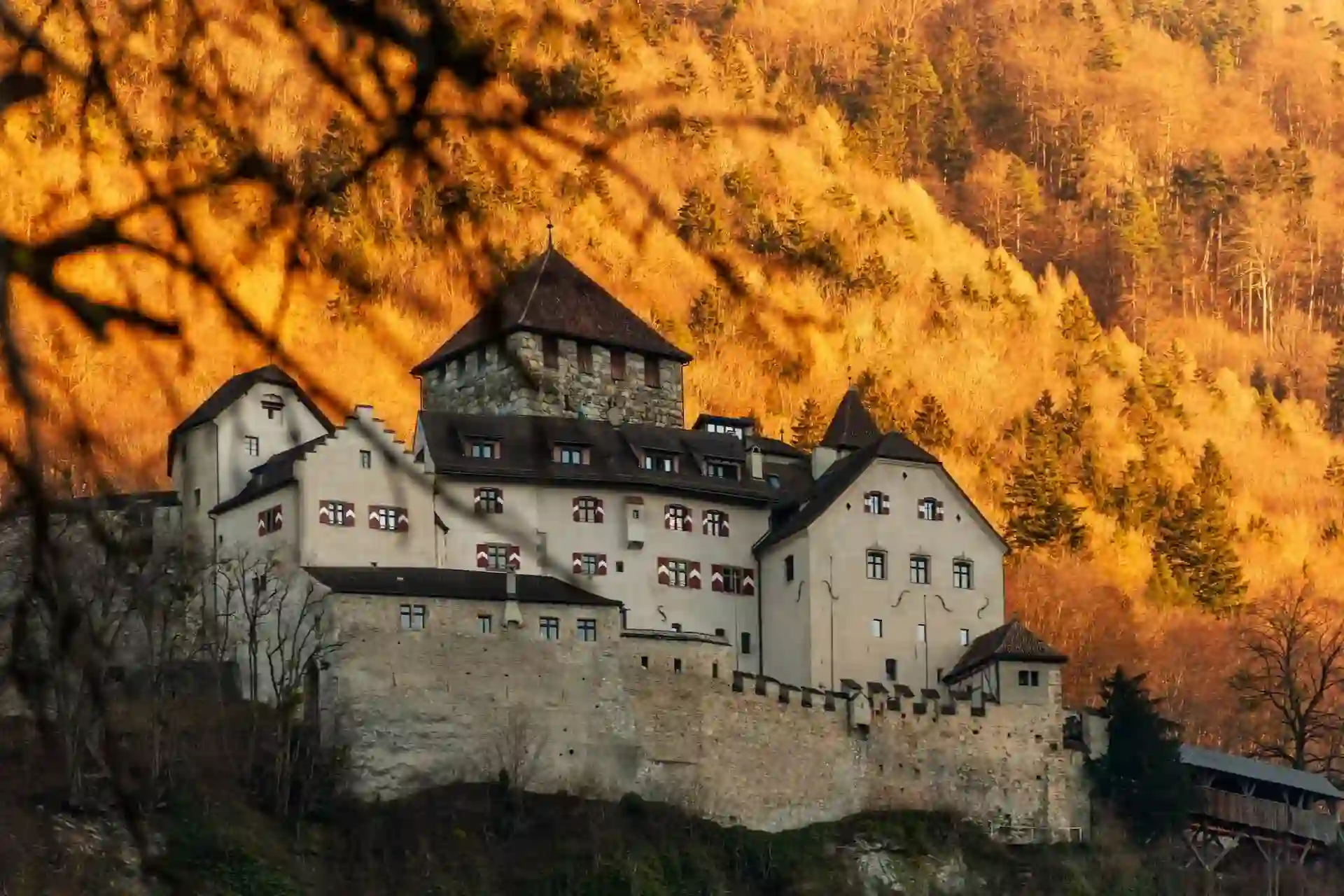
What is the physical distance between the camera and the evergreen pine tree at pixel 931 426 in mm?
92688

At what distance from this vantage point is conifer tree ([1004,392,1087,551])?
98.2m

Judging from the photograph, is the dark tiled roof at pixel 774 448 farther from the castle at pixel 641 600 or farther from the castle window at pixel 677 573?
the castle window at pixel 677 573

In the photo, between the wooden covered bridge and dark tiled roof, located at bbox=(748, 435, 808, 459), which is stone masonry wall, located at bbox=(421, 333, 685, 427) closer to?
dark tiled roof, located at bbox=(748, 435, 808, 459)

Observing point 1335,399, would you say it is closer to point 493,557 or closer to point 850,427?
point 850,427

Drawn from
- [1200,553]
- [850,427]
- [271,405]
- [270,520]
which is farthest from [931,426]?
[270,520]

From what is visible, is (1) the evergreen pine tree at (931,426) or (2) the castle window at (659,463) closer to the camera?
(2) the castle window at (659,463)

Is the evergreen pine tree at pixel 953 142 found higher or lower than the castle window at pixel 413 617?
higher

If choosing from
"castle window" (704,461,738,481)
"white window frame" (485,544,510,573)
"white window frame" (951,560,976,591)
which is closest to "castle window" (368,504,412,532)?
"white window frame" (485,544,510,573)

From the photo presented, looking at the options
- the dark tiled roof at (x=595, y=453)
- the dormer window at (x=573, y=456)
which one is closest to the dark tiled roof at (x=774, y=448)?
the dark tiled roof at (x=595, y=453)

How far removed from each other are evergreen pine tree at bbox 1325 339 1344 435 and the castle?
68.5m

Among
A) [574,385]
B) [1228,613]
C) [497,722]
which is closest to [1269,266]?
[1228,613]

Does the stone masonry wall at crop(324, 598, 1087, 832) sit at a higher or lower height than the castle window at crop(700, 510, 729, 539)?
lower

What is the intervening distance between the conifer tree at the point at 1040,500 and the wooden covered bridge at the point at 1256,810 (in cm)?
2017

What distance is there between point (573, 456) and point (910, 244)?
44102 mm
